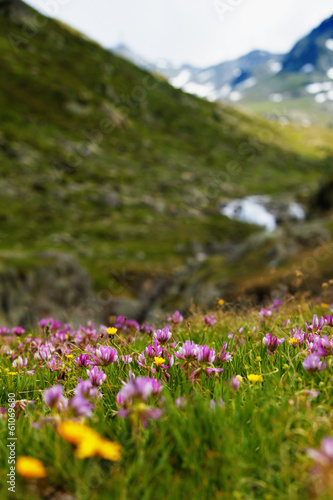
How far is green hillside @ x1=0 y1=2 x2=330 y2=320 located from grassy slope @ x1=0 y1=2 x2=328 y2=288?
0.39 metres

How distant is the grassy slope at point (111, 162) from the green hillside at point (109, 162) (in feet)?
1.29

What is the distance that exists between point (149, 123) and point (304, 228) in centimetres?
13491

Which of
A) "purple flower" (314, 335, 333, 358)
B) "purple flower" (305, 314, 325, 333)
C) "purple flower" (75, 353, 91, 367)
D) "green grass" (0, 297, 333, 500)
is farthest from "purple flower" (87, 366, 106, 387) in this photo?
"purple flower" (305, 314, 325, 333)

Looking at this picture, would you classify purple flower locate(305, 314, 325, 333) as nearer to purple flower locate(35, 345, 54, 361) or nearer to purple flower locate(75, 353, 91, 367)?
purple flower locate(75, 353, 91, 367)

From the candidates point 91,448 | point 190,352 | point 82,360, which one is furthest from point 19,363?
point 91,448

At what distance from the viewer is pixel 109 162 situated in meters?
103

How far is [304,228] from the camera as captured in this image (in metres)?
27.4

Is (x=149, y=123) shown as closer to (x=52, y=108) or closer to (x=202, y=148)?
(x=202, y=148)

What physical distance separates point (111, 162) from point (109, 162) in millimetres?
763

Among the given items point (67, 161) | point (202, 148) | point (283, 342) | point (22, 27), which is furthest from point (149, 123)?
point (283, 342)

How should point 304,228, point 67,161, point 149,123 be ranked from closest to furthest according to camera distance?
1. point 304,228
2. point 67,161
3. point 149,123

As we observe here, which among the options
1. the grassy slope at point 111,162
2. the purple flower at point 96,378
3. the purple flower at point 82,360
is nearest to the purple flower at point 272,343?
the purple flower at point 96,378

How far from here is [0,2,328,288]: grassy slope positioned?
200ft

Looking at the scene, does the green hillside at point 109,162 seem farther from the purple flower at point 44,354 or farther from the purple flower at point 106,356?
the purple flower at point 106,356
